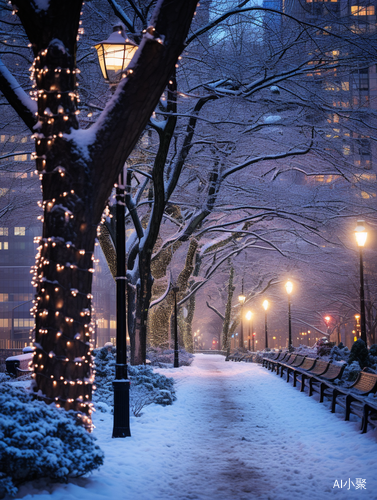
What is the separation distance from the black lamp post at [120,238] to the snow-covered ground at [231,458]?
0.44 meters

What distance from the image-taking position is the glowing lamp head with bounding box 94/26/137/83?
881cm

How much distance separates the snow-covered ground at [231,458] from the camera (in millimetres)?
6426

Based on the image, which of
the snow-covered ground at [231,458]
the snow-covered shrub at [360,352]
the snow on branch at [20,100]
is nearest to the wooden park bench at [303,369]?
the snow-covered shrub at [360,352]

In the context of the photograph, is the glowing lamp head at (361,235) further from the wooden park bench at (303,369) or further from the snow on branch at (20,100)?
the snow on branch at (20,100)

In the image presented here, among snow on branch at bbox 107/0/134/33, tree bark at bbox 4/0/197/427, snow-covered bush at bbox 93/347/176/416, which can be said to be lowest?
snow-covered bush at bbox 93/347/176/416

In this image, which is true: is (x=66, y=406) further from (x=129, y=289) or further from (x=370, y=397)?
(x=129, y=289)

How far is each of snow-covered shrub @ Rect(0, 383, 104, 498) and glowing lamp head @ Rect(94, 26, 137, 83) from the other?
540 cm

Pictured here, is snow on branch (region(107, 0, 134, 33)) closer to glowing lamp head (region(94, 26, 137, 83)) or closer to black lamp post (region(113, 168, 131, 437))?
glowing lamp head (region(94, 26, 137, 83))

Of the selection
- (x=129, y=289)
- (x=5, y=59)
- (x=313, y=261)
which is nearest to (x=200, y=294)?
(x=313, y=261)

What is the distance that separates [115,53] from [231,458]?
670cm

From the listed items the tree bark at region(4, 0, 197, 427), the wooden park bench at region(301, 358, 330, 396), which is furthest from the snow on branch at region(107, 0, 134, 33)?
the wooden park bench at region(301, 358, 330, 396)

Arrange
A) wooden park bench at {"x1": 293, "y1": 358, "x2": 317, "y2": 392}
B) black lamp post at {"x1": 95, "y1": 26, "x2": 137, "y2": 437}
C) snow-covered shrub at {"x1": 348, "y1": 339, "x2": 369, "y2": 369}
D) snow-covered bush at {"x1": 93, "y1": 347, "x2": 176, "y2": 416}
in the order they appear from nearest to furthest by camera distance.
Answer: black lamp post at {"x1": 95, "y1": 26, "x2": 137, "y2": 437} → snow-covered bush at {"x1": 93, "y1": 347, "x2": 176, "y2": 416} → wooden park bench at {"x1": 293, "y1": 358, "x2": 317, "y2": 392} → snow-covered shrub at {"x1": 348, "y1": 339, "x2": 369, "y2": 369}

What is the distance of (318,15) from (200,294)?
47.0 m

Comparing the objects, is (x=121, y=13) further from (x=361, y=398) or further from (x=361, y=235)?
(x=361, y=398)
